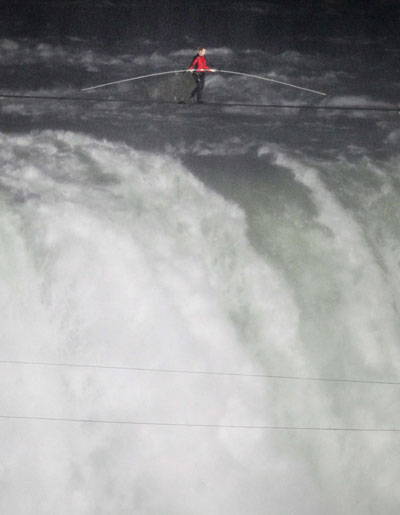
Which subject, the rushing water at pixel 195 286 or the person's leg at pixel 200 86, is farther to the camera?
the person's leg at pixel 200 86

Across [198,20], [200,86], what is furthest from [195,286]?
[198,20]

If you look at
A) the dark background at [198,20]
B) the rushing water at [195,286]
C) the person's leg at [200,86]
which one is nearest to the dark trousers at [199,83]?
the person's leg at [200,86]

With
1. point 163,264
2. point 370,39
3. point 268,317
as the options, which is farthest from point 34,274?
point 370,39

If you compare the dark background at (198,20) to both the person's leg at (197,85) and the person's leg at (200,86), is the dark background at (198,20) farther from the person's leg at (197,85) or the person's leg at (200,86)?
the person's leg at (200,86)

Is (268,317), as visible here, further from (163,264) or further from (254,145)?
(254,145)

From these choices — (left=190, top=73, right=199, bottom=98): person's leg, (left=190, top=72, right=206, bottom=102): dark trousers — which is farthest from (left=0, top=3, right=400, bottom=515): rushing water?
(left=190, top=72, right=206, bottom=102): dark trousers

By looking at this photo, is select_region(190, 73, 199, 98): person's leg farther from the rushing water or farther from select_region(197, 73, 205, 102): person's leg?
the rushing water

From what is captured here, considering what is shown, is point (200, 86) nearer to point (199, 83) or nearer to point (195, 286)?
point (199, 83)

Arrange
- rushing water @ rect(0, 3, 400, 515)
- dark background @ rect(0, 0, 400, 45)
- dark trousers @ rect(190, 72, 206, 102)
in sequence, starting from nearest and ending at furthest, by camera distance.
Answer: rushing water @ rect(0, 3, 400, 515)
dark trousers @ rect(190, 72, 206, 102)
dark background @ rect(0, 0, 400, 45)

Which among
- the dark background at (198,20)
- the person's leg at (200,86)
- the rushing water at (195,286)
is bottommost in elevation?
the rushing water at (195,286)
